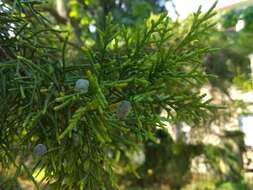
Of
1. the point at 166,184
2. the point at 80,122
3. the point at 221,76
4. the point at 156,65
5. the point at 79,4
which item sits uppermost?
the point at 79,4

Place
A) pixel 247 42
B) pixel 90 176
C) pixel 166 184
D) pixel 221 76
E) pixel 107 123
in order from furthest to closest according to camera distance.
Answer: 1. pixel 166 184
2. pixel 221 76
3. pixel 247 42
4. pixel 90 176
5. pixel 107 123

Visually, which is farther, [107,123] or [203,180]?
[203,180]

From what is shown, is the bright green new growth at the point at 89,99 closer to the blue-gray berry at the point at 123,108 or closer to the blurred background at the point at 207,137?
the blue-gray berry at the point at 123,108

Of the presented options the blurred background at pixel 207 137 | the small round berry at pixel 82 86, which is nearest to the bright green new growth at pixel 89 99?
the small round berry at pixel 82 86

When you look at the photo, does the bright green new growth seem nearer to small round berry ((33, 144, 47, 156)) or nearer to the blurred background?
small round berry ((33, 144, 47, 156))

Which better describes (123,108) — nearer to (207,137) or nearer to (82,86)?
(82,86)

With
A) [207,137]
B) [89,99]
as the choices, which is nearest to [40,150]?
[89,99]

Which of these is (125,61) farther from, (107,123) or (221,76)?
(221,76)

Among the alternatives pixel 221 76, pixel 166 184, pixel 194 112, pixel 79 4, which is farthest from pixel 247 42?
pixel 194 112

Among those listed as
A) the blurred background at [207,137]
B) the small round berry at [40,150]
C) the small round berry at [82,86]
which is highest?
the small round berry at [82,86]
